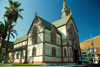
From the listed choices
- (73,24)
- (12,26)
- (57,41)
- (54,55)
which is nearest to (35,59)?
(54,55)

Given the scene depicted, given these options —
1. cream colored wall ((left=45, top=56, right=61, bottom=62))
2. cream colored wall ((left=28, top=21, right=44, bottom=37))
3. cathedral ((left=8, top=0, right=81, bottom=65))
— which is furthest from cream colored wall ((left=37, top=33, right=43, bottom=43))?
cream colored wall ((left=45, top=56, right=61, bottom=62))

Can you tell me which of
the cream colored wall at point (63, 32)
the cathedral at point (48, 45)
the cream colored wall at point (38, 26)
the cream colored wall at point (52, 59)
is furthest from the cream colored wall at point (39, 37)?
the cream colored wall at point (63, 32)

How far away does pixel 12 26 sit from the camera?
31.8 metres

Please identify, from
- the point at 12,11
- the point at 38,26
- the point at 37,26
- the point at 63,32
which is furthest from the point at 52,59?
the point at 12,11

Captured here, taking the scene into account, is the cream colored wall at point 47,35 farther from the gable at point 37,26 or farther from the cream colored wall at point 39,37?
the gable at point 37,26

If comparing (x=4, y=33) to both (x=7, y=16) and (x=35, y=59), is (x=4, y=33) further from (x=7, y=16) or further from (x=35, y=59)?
(x=35, y=59)

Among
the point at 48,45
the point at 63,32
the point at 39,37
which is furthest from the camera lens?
the point at 63,32

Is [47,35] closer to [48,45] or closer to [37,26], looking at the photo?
[48,45]

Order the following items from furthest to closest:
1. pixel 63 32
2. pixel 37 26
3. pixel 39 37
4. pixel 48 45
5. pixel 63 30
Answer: pixel 63 30, pixel 63 32, pixel 37 26, pixel 39 37, pixel 48 45

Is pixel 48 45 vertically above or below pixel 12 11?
below

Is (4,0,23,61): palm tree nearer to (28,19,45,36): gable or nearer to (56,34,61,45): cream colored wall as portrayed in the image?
(28,19,45,36): gable

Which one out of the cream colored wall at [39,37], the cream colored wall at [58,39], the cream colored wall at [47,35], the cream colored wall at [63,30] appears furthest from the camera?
the cream colored wall at [63,30]

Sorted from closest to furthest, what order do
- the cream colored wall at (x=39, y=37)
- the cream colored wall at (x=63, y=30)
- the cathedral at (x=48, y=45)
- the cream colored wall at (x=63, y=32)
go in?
the cathedral at (x=48, y=45) < the cream colored wall at (x=39, y=37) < the cream colored wall at (x=63, y=32) < the cream colored wall at (x=63, y=30)

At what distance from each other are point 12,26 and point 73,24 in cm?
2462
